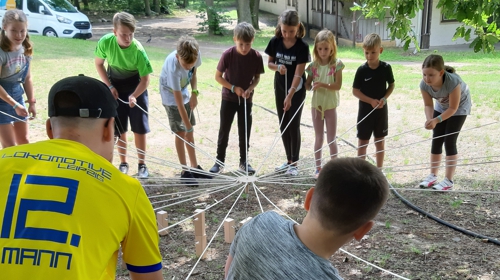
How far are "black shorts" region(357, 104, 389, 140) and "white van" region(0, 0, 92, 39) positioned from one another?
Answer: 42.8 ft

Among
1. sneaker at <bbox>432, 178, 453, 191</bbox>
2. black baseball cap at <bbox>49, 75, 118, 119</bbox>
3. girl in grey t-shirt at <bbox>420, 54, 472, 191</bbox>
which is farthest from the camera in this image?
sneaker at <bbox>432, 178, 453, 191</bbox>

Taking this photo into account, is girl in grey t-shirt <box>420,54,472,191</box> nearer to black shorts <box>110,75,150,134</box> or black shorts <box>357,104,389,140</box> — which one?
black shorts <box>357,104,389,140</box>

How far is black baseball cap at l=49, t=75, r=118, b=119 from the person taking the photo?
153 cm

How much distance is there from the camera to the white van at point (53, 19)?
589 inches

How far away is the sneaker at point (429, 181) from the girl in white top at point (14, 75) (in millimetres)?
3820

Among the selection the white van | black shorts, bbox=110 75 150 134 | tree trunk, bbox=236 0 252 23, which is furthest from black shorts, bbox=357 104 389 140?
tree trunk, bbox=236 0 252 23

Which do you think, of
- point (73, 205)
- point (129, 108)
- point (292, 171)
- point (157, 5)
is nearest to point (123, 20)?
point (129, 108)

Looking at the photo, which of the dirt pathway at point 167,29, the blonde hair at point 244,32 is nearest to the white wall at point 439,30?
the dirt pathway at point 167,29

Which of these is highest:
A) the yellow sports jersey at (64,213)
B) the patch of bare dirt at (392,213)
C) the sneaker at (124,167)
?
the yellow sports jersey at (64,213)

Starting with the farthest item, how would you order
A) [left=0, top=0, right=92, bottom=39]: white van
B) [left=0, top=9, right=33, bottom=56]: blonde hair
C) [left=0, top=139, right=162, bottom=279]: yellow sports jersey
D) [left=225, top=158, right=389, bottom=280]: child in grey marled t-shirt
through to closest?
[left=0, top=0, right=92, bottom=39]: white van < [left=0, top=9, right=33, bottom=56]: blonde hair < [left=225, top=158, right=389, bottom=280]: child in grey marled t-shirt < [left=0, top=139, right=162, bottom=279]: yellow sports jersey

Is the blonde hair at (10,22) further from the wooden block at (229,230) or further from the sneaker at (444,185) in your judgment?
the sneaker at (444,185)

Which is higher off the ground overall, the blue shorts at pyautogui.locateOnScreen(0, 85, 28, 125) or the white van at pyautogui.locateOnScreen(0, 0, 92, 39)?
the white van at pyautogui.locateOnScreen(0, 0, 92, 39)

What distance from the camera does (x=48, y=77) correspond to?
9.18 m

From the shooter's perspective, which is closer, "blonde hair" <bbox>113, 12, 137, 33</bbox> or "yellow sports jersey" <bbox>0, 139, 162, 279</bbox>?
"yellow sports jersey" <bbox>0, 139, 162, 279</bbox>
